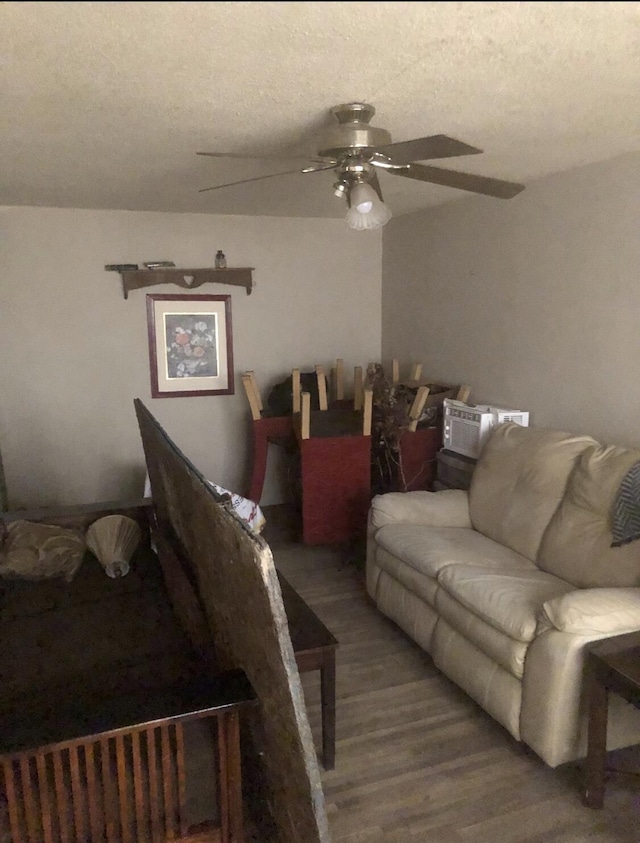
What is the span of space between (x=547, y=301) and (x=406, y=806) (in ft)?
8.45

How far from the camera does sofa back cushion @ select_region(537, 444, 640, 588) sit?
8.17 feet

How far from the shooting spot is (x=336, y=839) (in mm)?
1987

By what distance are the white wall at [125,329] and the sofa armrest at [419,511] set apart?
1941 millimetres

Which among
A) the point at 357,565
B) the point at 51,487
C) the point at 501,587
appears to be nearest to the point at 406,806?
the point at 501,587

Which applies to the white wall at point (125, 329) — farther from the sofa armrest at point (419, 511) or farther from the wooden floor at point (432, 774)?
the wooden floor at point (432, 774)

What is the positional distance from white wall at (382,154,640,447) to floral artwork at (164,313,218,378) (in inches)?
62.4

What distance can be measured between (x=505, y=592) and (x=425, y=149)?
1680 mm

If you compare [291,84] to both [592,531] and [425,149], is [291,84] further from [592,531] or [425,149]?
[592,531]

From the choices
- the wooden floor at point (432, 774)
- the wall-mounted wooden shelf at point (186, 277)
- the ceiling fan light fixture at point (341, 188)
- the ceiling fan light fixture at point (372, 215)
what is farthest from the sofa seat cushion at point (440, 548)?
the wall-mounted wooden shelf at point (186, 277)

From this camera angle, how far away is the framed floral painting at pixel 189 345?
468 centimetres

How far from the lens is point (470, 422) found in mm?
3795

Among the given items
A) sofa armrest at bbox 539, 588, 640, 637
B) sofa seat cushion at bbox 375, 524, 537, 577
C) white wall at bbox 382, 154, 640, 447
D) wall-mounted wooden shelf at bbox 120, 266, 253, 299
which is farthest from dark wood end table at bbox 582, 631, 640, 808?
wall-mounted wooden shelf at bbox 120, 266, 253, 299

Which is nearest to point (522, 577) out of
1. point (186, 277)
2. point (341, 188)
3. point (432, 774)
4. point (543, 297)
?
point (432, 774)

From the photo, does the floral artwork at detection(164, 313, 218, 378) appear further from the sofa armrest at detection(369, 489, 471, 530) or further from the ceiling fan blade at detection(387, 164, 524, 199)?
the ceiling fan blade at detection(387, 164, 524, 199)
